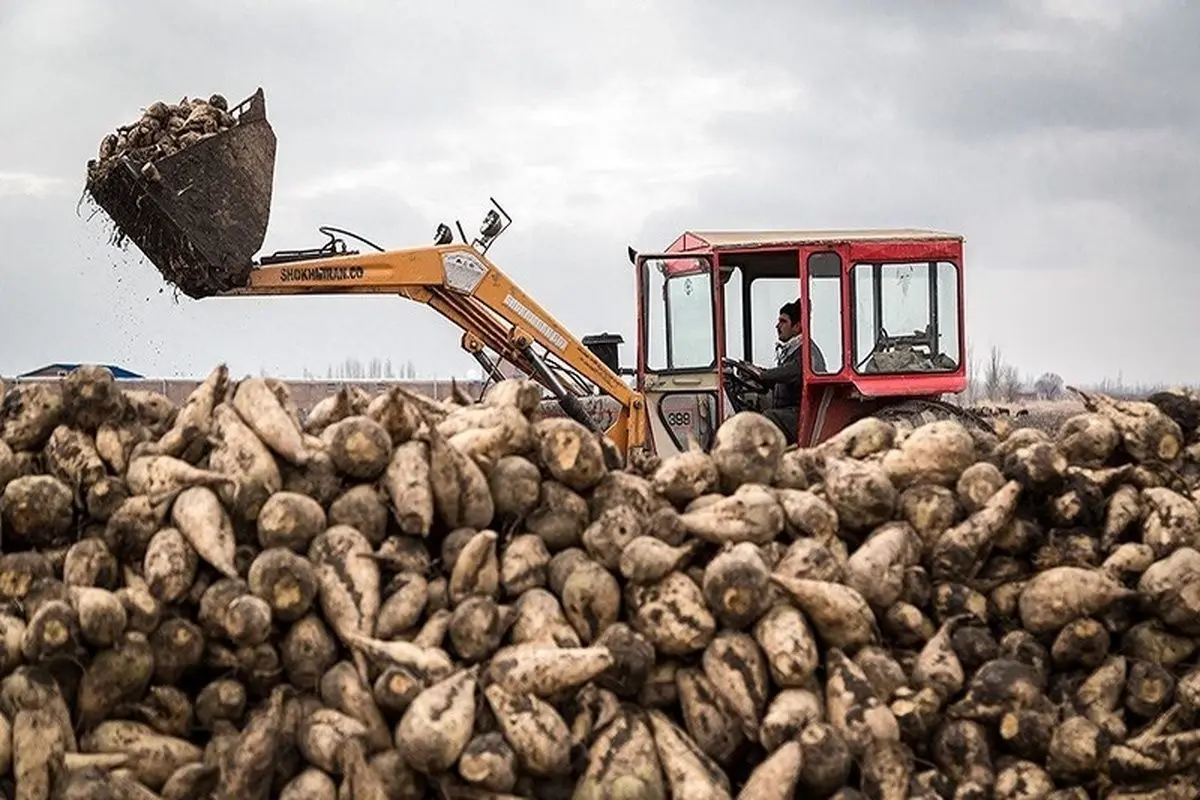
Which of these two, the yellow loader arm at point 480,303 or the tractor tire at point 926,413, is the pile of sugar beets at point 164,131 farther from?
the tractor tire at point 926,413

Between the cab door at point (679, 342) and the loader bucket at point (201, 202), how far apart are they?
313cm

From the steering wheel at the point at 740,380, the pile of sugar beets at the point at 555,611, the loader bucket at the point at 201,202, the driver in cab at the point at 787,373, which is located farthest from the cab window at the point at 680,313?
the pile of sugar beets at the point at 555,611

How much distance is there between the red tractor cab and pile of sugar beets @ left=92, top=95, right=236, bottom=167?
3.49 m

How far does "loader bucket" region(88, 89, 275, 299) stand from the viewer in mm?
10750

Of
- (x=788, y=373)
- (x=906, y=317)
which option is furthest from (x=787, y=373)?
(x=906, y=317)

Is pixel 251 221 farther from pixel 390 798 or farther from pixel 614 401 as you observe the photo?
pixel 390 798

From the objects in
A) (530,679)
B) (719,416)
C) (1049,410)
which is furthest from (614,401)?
(1049,410)

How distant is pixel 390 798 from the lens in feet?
15.0

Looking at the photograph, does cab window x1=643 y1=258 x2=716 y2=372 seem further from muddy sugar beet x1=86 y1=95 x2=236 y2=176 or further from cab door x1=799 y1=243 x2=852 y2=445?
muddy sugar beet x1=86 y1=95 x2=236 y2=176

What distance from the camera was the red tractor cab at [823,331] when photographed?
11328 millimetres

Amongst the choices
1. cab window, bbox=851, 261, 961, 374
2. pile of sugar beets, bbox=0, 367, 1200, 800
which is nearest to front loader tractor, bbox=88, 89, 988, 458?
cab window, bbox=851, 261, 961, 374

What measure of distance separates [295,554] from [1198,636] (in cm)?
329

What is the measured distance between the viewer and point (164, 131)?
10953mm

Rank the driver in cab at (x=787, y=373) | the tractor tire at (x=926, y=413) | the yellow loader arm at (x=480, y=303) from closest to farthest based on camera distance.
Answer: the tractor tire at (x=926, y=413) → the driver in cab at (x=787, y=373) → the yellow loader arm at (x=480, y=303)
